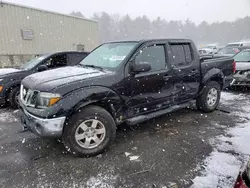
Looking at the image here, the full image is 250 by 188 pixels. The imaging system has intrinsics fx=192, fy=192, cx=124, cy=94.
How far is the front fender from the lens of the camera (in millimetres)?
2688

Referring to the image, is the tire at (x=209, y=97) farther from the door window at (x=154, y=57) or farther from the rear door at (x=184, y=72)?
the door window at (x=154, y=57)

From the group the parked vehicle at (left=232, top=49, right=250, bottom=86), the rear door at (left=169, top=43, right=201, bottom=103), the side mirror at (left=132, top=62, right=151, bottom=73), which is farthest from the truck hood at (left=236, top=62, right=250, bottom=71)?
the side mirror at (left=132, top=62, right=151, bottom=73)

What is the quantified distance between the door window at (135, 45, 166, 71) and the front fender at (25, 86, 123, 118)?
35.1 inches

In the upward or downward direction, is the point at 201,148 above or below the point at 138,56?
below

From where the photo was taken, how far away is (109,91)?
10.1ft

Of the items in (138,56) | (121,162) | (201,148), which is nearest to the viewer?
(121,162)

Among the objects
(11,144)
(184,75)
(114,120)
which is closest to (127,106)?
(114,120)

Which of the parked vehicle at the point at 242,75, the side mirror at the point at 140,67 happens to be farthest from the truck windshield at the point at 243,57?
the side mirror at the point at 140,67

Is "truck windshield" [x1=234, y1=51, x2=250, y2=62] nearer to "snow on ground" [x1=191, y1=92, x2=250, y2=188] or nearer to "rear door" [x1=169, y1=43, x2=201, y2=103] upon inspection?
"snow on ground" [x1=191, y1=92, x2=250, y2=188]

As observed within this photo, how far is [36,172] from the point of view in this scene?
2.69 m

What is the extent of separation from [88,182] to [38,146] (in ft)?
4.70

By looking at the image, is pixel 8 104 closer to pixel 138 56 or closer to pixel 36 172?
pixel 36 172

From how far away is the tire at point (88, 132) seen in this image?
9.33ft

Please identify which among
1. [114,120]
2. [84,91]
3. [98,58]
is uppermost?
[98,58]
